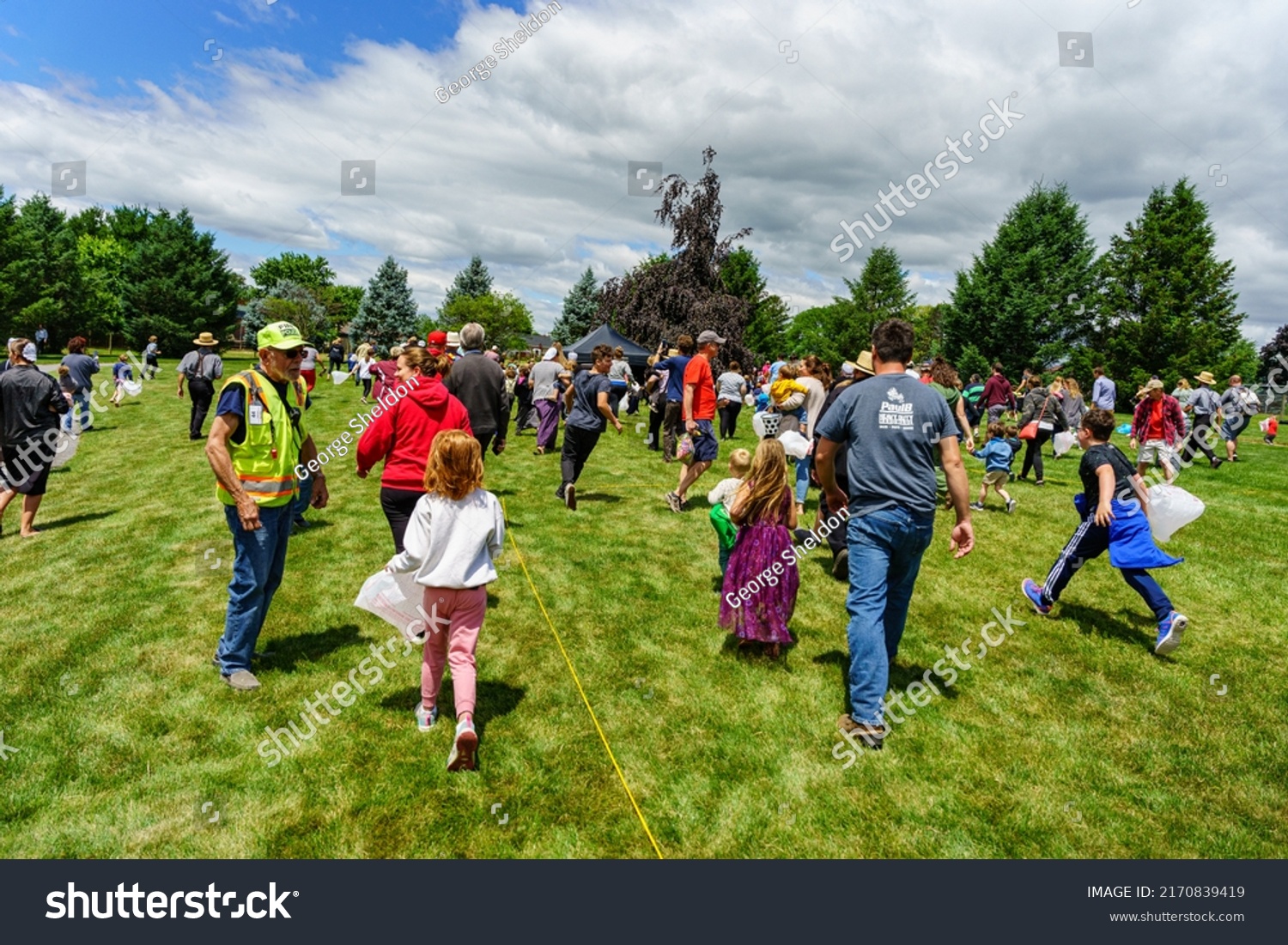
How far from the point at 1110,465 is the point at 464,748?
16.1ft

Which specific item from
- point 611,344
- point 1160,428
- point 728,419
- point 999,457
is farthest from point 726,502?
point 611,344

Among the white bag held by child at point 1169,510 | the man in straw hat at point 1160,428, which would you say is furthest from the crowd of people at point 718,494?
the man in straw hat at point 1160,428

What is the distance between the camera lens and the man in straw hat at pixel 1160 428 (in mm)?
10734

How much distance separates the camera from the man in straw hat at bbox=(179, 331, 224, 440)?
12133 mm

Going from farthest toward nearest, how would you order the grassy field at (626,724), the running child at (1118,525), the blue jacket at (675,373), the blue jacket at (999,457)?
the blue jacket at (675,373) < the blue jacket at (999,457) < the running child at (1118,525) < the grassy field at (626,724)

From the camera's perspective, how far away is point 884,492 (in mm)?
3574

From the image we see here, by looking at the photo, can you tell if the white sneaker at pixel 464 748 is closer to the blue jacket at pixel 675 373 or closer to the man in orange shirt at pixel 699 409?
the man in orange shirt at pixel 699 409

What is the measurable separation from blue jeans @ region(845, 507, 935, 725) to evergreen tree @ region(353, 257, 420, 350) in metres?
63.0

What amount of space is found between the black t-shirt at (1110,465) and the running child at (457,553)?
444 cm

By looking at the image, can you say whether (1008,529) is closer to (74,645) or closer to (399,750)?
(399,750)

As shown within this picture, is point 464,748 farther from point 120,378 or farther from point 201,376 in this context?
point 120,378

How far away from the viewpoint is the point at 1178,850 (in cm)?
301

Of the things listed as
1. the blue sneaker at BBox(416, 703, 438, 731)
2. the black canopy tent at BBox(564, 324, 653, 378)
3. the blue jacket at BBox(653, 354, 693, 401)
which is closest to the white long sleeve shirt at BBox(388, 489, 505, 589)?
the blue sneaker at BBox(416, 703, 438, 731)

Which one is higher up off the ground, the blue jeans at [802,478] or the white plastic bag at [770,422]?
the white plastic bag at [770,422]
